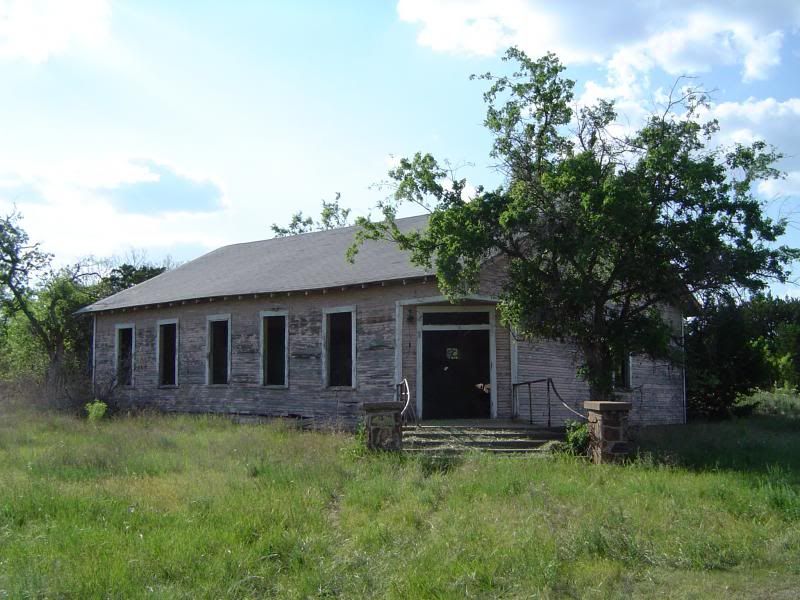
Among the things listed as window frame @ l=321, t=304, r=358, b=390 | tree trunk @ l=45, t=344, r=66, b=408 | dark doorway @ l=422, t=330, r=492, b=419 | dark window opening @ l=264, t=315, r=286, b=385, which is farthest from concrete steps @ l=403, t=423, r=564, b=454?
tree trunk @ l=45, t=344, r=66, b=408

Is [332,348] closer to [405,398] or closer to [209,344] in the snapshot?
[405,398]

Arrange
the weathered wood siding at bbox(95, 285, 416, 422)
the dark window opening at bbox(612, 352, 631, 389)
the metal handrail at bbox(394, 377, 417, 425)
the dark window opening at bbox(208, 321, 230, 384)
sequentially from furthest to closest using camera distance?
the dark window opening at bbox(208, 321, 230, 384)
the dark window opening at bbox(612, 352, 631, 389)
the weathered wood siding at bbox(95, 285, 416, 422)
the metal handrail at bbox(394, 377, 417, 425)

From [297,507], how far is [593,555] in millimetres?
3200

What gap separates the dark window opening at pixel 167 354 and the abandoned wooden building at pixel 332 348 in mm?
36

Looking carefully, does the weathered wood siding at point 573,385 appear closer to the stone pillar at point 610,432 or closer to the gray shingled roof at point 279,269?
the stone pillar at point 610,432

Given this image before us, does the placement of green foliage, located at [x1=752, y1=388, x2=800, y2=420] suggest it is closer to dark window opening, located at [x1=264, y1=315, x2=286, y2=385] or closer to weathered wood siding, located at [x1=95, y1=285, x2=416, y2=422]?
weathered wood siding, located at [x1=95, y1=285, x2=416, y2=422]

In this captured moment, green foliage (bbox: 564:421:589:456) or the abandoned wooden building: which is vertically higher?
the abandoned wooden building

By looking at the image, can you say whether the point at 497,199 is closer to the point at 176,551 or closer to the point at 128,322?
the point at 176,551

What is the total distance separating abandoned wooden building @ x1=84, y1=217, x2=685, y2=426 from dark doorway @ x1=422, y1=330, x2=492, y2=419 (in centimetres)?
2

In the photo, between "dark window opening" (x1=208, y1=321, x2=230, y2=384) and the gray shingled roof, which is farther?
"dark window opening" (x1=208, y1=321, x2=230, y2=384)

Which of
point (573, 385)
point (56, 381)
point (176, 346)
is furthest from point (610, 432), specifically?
point (56, 381)

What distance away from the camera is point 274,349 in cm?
1877

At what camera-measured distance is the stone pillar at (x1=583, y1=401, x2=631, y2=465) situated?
438 inches

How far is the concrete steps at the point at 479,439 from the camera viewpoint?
40.3ft
